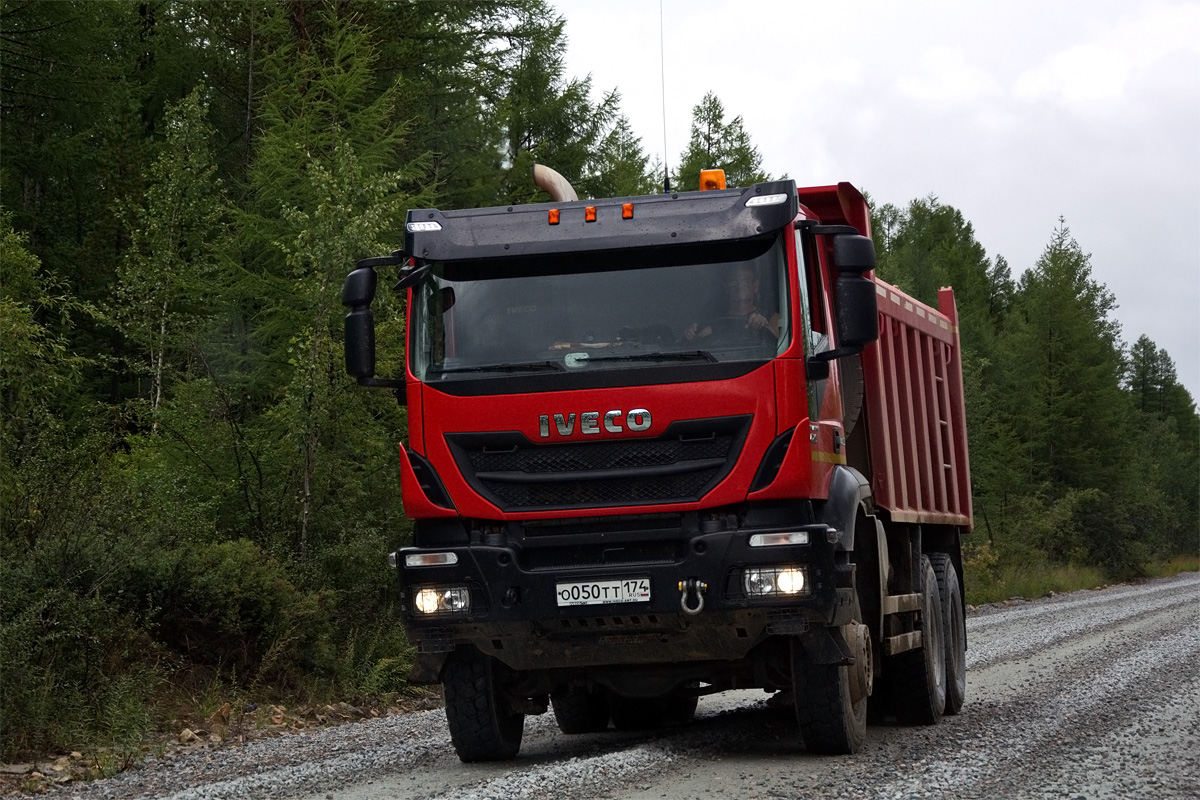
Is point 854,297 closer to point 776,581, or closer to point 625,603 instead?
point 776,581

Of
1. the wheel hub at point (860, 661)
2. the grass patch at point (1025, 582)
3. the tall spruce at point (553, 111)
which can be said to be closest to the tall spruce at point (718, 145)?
the tall spruce at point (553, 111)

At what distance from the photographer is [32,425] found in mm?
Result: 12641

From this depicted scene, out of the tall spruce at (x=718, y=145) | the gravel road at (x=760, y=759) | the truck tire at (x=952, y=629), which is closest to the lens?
the gravel road at (x=760, y=759)

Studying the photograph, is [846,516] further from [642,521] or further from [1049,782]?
[1049,782]

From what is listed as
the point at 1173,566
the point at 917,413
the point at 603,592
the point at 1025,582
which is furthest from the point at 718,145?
the point at 603,592

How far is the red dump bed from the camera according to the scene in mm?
9648

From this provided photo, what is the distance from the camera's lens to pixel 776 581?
7.19 meters

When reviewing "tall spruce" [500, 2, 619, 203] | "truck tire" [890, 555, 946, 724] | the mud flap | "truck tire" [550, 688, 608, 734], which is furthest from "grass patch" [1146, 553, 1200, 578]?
the mud flap

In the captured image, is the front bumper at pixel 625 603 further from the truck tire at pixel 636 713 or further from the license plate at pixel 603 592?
the truck tire at pixel 636 713

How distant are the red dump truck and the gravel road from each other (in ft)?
1.77

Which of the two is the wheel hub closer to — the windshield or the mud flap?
the mud flap

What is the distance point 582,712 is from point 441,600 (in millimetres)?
2845

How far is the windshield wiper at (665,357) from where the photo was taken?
7309mm

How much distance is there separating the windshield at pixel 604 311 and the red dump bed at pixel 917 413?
224cm
